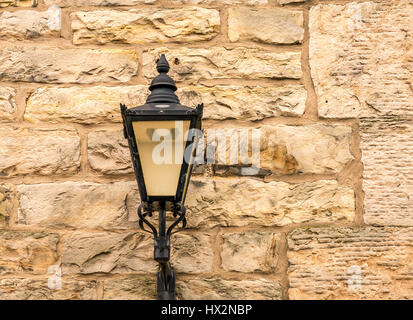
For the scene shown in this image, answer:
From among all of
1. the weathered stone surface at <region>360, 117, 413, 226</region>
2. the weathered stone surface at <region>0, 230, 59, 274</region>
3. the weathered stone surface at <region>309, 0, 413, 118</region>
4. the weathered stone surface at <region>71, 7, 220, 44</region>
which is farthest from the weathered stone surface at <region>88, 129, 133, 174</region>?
the weathered stone surface at <region>360, 117, 413, 226</region>

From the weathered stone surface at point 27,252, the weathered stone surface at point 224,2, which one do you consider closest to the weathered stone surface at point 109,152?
the weathered stone surface at point 27,252

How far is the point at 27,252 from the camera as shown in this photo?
91.4 inches

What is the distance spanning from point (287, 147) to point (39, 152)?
1.26 metres

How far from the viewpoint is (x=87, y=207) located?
2.37 m

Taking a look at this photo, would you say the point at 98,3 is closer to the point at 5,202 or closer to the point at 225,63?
the point at 225,63

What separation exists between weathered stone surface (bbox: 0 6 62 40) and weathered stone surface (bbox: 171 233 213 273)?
1.28 meters

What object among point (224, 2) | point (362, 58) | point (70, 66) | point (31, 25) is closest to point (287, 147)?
point (362, 58)

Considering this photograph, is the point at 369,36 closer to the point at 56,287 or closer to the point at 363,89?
the point at 363,89

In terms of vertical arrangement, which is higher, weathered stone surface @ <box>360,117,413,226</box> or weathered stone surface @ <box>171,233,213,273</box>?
weathered stone surface @ <box>360,117,413,226</box>

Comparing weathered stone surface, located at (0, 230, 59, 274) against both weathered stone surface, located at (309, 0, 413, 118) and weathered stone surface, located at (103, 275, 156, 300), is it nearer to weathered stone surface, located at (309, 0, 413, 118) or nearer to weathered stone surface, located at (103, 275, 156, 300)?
weathered stone surface, located at (103, 275, 156, 300)

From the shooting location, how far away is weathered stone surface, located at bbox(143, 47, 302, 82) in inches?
98.0

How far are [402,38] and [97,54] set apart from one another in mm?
1582

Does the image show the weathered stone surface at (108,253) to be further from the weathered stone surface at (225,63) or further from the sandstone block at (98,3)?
the sandstone block at (98,3)

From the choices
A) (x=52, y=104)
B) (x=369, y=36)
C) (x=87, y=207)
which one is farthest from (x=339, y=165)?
(x=52, y=104)
